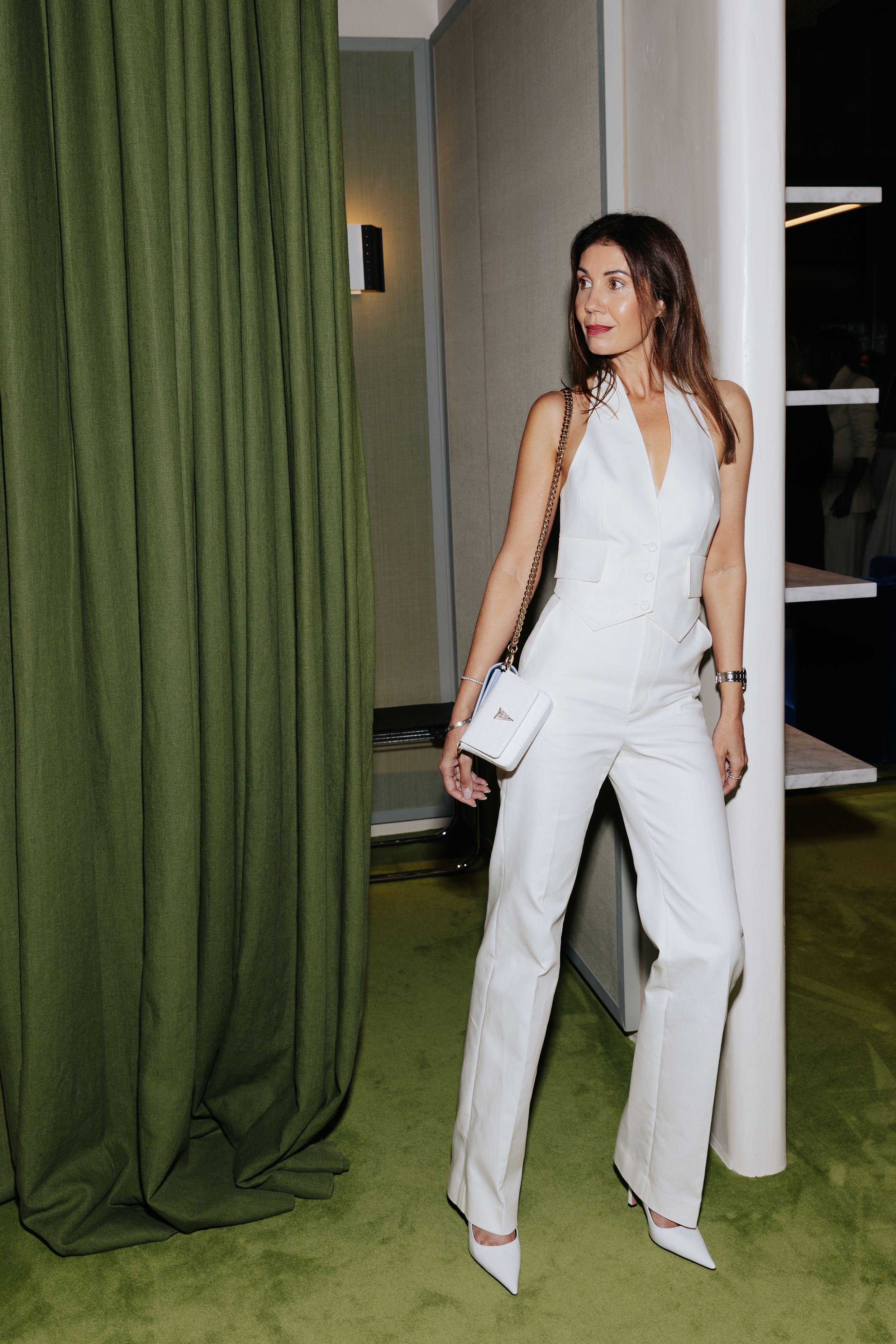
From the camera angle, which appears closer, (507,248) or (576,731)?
(576,731)

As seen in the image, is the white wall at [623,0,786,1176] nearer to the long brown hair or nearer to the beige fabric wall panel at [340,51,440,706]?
the long brown hair

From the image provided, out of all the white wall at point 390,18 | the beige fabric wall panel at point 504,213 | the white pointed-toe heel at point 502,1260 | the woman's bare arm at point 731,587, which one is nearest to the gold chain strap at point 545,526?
the woman's bare arm at point 731,587

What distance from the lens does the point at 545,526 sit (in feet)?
6.20

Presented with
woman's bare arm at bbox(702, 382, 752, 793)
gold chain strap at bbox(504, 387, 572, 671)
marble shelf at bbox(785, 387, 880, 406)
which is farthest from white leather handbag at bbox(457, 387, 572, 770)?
marble shelf at bbox(785, 387, 880, 406)

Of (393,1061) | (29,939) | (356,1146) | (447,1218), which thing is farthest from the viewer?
(393,1061)

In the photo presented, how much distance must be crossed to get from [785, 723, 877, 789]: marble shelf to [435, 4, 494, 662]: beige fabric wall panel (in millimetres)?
1351

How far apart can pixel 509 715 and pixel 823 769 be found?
74 cm

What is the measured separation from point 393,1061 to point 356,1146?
33 cm

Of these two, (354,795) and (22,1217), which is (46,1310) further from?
(354,795)

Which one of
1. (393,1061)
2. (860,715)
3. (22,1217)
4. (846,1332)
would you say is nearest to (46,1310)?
(22,1217)

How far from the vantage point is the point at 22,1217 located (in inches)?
78.6

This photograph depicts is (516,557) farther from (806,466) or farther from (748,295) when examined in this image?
(806,466)

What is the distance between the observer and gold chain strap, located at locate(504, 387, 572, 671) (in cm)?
185

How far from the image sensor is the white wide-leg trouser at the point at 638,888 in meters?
1.81
